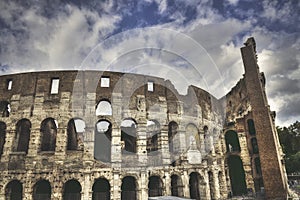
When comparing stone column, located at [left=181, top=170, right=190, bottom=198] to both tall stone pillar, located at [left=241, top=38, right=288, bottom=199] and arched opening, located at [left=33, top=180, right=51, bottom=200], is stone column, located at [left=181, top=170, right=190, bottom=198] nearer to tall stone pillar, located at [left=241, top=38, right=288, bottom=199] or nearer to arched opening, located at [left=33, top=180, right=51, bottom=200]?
tall stone pillar, located at [left=241, top=38, right=288, bottom=199]

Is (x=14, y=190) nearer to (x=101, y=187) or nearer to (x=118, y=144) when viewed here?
(x=101, y=187)

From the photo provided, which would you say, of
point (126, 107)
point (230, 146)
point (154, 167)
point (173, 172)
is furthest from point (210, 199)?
point (126, 107)

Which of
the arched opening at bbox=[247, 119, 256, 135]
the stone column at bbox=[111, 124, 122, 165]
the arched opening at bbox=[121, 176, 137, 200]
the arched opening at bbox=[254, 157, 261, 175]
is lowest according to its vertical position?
the arched opening at bbox=[121, 176, 137, 200]

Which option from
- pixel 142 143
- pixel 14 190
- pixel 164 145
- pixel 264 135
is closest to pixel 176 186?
pixel 164 145

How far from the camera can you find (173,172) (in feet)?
56.5

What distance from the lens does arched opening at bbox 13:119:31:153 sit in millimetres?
16719

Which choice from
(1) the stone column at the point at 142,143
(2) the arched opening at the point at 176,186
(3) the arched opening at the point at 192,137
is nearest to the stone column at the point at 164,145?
(1) the stone column at the point at 142,143

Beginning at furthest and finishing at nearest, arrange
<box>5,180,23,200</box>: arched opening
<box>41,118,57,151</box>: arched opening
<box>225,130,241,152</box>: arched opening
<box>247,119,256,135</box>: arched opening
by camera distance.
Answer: <box>225,130,241,152</box>: arched opening, <box>247,119,256,135</box>: arched opening, <box>41,118,57,151</box>: arched opening, <box>5,180,23,200</box>: arched opening

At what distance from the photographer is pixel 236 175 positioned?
74.9 ft

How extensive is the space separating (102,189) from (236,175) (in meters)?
12.8

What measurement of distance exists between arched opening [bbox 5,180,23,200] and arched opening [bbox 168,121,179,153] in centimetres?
1096

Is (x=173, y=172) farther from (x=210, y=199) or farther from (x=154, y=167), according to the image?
(x=210, y=199)

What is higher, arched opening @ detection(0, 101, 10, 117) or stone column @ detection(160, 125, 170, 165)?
arched opening @ detection(0, 101, 10, 117)

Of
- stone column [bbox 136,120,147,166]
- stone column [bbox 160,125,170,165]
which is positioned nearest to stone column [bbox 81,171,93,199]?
stone column [bbox 136,120,147,166]
